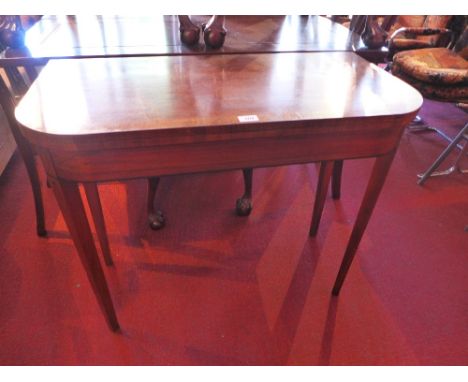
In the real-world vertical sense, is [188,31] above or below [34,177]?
above

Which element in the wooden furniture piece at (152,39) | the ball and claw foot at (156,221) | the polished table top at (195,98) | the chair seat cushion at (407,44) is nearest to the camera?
the polished table top at (195,98)

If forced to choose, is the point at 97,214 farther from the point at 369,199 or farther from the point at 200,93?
the point at 369,199

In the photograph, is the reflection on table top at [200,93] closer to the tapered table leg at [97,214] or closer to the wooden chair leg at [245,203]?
the tapered table leg at [97,214]

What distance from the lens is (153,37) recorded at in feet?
4.08

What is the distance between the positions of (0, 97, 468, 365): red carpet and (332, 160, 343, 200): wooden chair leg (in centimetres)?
5

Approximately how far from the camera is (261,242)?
4.80 feet

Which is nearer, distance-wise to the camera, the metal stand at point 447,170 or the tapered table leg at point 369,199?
the tapered table leg at point 369,199

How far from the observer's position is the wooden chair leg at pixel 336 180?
164 cm

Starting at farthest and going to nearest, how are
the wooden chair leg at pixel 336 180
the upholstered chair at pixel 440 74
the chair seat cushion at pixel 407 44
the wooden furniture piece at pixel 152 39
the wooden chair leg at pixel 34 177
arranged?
the chair seat cushion at pixel 407 44
the upholstered chair at pixel 440 74
the wooden chair leg at pixel 336 180
the wooden chair leg at pixel 34 177
the wooden furniture piece at pixel 152 39

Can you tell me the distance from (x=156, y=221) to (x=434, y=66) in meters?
1.77

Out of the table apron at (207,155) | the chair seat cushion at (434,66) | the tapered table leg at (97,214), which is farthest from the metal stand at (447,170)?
the tapered table leg at (97,214)

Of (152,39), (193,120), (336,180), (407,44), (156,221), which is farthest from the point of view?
(407,44)

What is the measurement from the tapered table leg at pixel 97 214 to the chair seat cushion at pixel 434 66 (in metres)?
1.75

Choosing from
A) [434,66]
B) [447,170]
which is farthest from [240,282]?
[434,66]
